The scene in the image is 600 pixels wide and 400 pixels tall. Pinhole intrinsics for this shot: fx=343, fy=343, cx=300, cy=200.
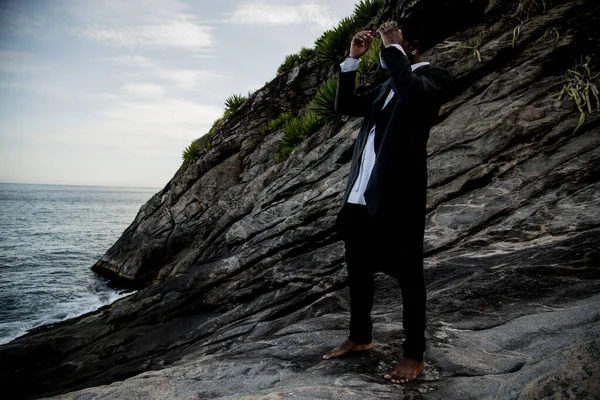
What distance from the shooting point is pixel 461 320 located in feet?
9.55

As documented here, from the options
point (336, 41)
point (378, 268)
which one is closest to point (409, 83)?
point (378, 268)

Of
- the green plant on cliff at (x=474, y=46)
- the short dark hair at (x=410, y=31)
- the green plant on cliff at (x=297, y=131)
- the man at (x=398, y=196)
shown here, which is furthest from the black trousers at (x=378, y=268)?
the green plant on cliff at (x=297, y=131)

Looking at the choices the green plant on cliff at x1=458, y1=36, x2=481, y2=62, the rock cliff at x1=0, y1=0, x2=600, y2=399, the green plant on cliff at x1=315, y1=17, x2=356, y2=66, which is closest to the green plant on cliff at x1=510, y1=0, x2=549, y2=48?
the rock cliff at x1=0, y1=0, x2=600, y2=399

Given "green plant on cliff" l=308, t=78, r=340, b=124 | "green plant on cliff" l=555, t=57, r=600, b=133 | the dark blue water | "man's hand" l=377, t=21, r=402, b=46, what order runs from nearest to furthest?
1. "man's hand" l=377, t=21, r=402, b=46
2. "green plant on cliff" l=555, t=57, r=600, b=133
3. "green plant on cliff" l=308, t=78, r=340, b=124
4. the dark blue water

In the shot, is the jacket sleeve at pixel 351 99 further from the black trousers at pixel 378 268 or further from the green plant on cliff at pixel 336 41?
the green plant on cliff at pixel 336 41

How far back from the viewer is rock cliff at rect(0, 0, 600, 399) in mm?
2193

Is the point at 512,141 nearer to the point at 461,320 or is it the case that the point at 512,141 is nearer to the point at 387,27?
the point at 461,320

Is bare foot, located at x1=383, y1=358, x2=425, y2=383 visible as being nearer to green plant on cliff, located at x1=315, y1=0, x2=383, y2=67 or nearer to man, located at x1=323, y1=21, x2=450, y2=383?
man, located at x1=323, y1=21, x2=450, y2=383

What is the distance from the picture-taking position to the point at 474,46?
599 centimetres

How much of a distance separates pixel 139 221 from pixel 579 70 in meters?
13.1

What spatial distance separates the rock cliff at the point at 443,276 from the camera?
2.19 meters

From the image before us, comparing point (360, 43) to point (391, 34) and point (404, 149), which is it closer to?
point (391, 34)

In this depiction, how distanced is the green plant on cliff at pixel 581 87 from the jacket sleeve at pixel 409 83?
353 cm

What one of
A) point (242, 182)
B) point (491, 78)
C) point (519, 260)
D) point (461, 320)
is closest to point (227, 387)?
point (461, 320)
